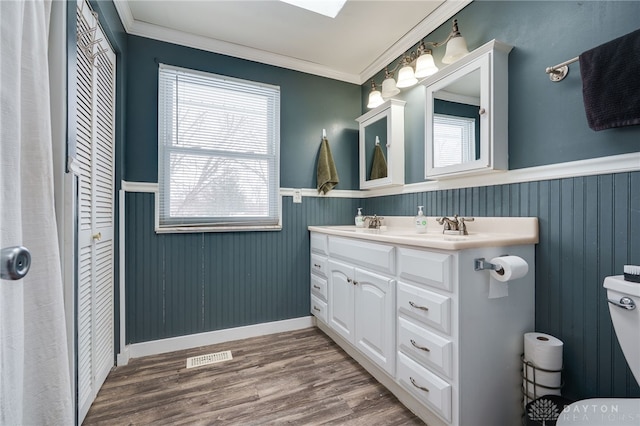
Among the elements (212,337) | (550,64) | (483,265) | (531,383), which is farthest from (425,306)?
(212,337)

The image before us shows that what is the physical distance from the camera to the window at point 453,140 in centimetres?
161

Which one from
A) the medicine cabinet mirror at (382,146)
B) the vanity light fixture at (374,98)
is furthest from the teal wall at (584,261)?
the vanity light fixture at (374,98)

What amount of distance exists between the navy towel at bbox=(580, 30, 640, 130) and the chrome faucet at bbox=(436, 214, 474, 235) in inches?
27.4

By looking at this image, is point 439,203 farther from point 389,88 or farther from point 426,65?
point 389,88

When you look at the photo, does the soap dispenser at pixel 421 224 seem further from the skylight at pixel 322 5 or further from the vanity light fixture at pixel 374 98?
the skylight at pixel 322 5

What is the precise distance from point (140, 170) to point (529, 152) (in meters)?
2.41

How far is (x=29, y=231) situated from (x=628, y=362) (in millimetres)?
1725

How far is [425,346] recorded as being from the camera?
1.27 meters

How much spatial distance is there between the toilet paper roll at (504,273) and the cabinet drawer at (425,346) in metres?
0.30

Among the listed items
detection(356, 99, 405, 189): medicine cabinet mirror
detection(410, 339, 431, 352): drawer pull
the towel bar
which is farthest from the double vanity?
detection(356, 99, 405, 189): medicine cabinet mirror

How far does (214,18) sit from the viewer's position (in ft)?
6.37

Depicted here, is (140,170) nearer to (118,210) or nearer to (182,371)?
(118,210)

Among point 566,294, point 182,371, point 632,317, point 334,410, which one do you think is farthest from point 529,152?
point 182,371

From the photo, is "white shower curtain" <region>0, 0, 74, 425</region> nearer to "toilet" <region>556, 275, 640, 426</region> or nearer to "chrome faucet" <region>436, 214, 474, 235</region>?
"toilet" <region>556, 275, 640, 426</region>
